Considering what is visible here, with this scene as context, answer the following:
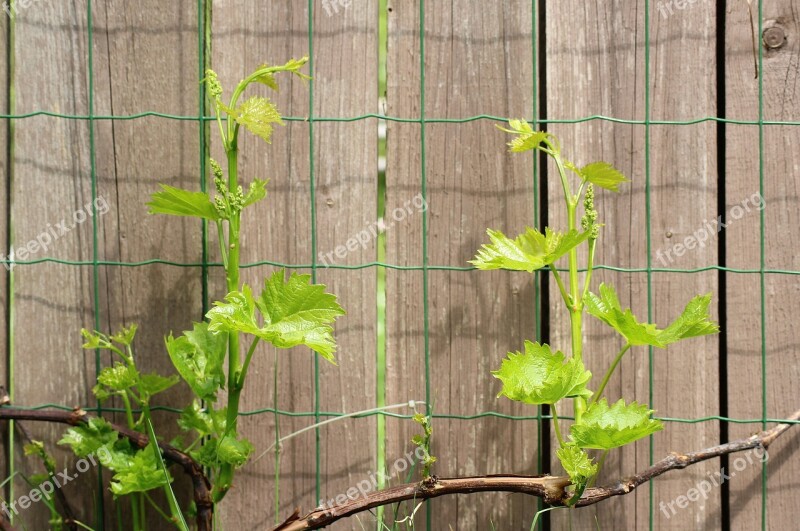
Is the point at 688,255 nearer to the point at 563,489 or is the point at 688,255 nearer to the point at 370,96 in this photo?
the point at 563,489

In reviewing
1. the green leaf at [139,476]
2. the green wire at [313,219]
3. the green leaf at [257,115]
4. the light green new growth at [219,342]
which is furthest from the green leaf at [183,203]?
the green leaf at [139,476]

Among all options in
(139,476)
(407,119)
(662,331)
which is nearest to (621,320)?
(662,331)

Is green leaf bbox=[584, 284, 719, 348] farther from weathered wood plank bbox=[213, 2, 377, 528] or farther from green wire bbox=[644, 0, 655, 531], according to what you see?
weathered wood plank bbox=[213, 2, 377, 528]

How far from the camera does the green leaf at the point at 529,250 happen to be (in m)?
1.45

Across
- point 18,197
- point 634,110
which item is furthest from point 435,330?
point 18,197

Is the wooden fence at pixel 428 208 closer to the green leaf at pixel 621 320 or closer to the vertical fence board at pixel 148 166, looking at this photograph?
the vertical fence board at pixel 148 166

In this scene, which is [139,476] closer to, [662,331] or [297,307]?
[297,307]

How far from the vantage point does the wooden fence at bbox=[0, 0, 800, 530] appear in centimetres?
168

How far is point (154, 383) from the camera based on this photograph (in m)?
1.59

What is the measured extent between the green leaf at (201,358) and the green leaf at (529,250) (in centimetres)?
56

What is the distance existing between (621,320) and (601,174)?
31 centimetres

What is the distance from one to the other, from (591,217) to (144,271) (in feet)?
3.29

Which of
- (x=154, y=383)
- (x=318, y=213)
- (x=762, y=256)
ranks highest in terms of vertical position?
(x=318, y=213)

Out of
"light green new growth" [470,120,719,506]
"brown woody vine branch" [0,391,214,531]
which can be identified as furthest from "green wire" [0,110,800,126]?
"brown woody vine branch" [0,391,214,531]
